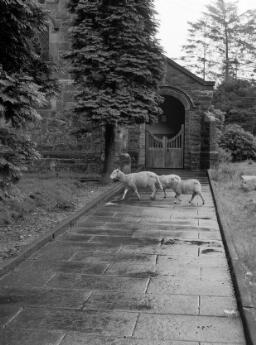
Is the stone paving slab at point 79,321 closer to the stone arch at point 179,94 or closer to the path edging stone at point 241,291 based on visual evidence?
the path edging stone at point 241,291

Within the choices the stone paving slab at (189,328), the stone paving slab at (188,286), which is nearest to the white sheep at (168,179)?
the stone paving slab at (188,286)

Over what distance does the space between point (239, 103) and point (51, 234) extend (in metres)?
28.3

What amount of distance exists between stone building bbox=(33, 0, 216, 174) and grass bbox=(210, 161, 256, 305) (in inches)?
121

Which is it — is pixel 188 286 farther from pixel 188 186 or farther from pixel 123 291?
pixel 188 186

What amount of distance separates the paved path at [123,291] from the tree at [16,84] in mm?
1477

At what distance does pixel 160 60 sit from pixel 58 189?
5377 mm

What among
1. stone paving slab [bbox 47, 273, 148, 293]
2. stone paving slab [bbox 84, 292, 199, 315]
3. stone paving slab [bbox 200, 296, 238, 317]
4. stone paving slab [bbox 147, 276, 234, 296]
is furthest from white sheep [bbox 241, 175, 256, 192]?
stone paving slab [bbox 84, 292, 199, 315]

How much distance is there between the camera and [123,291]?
536cm

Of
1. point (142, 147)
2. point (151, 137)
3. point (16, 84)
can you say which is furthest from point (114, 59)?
point (151, 137)

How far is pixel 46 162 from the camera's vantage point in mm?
18516

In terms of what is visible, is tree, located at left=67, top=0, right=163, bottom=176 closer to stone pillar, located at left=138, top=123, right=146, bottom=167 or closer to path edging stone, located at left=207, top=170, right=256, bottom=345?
path edging stone, located at left=207, top=170, right=256, bottom=345

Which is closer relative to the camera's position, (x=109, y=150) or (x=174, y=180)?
(x=174, y=180)

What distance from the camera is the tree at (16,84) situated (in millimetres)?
6031

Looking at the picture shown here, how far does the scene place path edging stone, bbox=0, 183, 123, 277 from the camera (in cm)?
618
